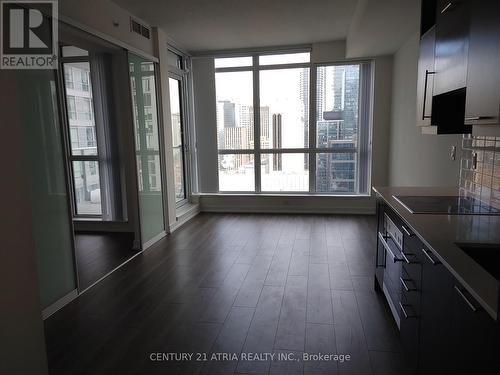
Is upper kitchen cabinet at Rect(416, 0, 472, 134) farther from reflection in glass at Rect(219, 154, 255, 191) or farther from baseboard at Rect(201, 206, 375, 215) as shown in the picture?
reflection in glass at Rect(219, 154, 255, 191)

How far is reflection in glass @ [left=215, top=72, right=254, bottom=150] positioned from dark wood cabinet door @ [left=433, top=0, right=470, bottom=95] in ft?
13.7

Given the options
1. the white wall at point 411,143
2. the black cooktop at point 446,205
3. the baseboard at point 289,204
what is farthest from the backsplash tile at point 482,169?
the baseboard at point 289,204

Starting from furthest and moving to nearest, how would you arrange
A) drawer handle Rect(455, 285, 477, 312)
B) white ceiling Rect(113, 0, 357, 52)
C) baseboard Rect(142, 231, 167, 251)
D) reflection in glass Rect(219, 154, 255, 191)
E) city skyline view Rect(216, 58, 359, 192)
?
reflection in glass Rect(219, 154, 255, 191), city skyline view Rect(216, 58, 359, 192), baseboard Rect(142, 231, 167, 251), white ceiling Rect(113, 0, 357, 52), drawer handle Rect(455, 285, 477, 312)

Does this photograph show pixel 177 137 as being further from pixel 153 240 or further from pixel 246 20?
pixel 246 20

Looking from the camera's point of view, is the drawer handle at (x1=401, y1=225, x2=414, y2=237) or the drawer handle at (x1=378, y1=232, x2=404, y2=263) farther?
the drawer handle at (x1=378, y1=232, x2=404, y2=263)

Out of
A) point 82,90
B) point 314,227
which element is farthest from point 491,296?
point 82,90

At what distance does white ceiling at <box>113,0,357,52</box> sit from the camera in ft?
12.8

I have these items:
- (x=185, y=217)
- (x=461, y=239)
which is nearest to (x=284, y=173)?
(x=185, y=217)

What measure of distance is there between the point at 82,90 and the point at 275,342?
480 centimetres

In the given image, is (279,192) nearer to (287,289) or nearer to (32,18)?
(287,289)

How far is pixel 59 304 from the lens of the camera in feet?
9.55

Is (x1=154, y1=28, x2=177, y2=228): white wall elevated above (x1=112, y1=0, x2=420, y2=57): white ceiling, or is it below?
below

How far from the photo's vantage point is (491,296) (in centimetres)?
109

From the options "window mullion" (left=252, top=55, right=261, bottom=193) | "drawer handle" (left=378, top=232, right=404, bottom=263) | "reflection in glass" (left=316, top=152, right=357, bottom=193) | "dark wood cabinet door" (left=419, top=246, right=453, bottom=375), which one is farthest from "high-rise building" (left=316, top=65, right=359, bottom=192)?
"dark wood cabinet door" (left=419, top=246, right=453, bottom=375)
